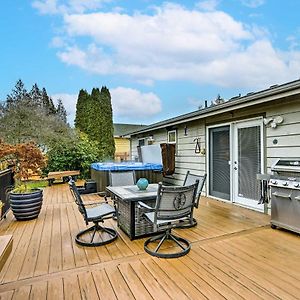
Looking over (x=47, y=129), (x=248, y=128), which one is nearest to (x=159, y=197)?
(x=248, y=128)

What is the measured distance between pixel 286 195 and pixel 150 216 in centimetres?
220

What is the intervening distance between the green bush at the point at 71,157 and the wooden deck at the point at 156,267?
23.1 ft

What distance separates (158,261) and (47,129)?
9150mm

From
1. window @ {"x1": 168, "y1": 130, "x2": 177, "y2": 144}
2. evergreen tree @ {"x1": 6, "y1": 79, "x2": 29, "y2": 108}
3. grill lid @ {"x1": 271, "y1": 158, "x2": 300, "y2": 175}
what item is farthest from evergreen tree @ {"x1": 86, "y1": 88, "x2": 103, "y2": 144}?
grill lid @ {"x1": 271, "y1": 158, "x2": 300, "y2": 175}

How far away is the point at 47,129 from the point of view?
10477 mm

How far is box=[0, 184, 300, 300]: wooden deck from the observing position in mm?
2240

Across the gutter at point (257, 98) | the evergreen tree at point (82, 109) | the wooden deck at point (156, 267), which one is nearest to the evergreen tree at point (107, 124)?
the evergreen tree at point (82, 109)

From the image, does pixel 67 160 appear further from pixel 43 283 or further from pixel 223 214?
pixel 43 283

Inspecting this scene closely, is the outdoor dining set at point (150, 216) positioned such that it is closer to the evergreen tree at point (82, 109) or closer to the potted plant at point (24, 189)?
the potted plant at point (24, 189)

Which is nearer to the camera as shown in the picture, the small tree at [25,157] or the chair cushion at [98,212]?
the chair cushion at [98,212]

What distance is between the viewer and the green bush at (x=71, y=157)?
1090cm

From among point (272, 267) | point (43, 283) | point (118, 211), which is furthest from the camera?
point (118, 211)

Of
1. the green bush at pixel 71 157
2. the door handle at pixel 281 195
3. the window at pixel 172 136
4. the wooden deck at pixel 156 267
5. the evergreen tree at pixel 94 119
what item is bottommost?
the wooden deck at pixel 156 267

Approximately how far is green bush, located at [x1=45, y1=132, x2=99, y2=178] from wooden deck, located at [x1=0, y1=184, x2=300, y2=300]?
277 inches
